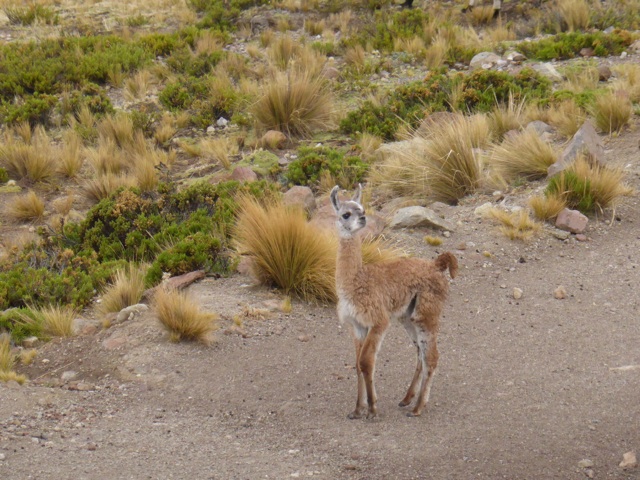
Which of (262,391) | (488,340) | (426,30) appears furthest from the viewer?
(426,30)

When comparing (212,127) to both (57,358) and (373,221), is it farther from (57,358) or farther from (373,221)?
(57,358)

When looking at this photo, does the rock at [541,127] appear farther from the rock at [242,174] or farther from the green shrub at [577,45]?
the green shrub at [577,45]

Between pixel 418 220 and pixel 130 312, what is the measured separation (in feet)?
10.9

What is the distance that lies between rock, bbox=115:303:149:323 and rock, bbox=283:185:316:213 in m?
2.69

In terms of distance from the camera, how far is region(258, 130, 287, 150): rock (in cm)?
1364

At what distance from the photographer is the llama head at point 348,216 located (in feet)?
18.4

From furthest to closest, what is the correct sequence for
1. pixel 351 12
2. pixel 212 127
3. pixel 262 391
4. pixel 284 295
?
pixel 351 12
pixel 212 127
pixel 284 295
pixel 262 391

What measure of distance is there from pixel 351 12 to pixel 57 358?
1619cm

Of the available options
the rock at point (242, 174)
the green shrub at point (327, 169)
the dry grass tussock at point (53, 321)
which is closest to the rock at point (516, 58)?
the green shrub at point (327, 169)

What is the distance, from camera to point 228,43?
65.6ft

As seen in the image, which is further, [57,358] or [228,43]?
[228,43]

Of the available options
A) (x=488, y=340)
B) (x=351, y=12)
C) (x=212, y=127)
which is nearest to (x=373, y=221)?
(x=488, y=340)

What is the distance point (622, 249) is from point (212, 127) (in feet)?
26.4

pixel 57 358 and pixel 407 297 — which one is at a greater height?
pixel 407 297
